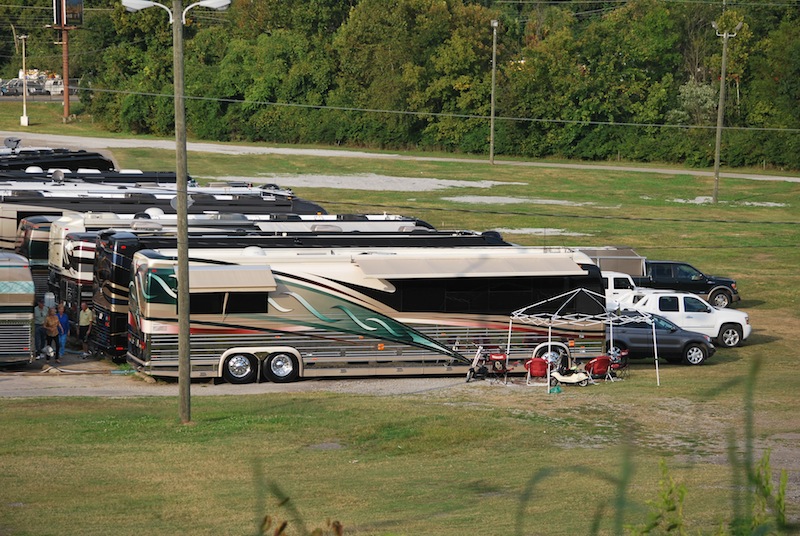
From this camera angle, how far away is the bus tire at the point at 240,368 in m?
26.1

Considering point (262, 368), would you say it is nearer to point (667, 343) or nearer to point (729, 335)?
point (667, 343)

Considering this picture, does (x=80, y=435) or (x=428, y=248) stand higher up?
(x=428, y=248)

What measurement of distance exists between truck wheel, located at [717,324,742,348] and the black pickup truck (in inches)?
211

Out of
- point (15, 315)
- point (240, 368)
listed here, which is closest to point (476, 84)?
point (240, 368)

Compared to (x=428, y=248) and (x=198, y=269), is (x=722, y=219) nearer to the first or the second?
(x=428, y=248)

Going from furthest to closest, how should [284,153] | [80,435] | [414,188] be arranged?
[284,153], [414,188], [80,435]

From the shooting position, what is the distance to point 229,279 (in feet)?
84.3

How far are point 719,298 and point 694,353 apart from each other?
31.3ft

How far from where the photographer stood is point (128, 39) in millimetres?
99688

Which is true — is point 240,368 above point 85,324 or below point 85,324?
below

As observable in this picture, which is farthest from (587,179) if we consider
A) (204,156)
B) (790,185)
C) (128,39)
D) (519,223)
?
(128,39)

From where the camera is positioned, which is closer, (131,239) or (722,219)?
(131,239)

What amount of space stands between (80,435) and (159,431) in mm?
1305

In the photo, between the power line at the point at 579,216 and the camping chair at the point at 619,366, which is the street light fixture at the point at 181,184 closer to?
the camping chair at the point at 619,366
